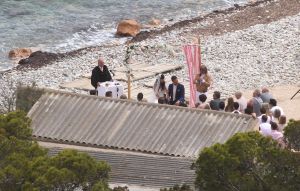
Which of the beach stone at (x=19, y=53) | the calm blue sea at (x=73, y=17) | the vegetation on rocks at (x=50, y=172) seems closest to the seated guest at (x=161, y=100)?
the vegetation on rocks at (x=50, y=172)

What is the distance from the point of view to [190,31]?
34.6 metres

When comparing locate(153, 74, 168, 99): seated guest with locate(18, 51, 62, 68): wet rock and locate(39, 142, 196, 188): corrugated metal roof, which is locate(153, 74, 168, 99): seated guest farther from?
locate(18, 51, 62, 68): wet rock

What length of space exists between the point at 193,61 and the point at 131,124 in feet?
18.1

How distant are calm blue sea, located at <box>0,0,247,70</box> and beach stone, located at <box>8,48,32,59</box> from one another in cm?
24

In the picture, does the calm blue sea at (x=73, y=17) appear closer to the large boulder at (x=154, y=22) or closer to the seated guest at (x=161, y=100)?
the large boulder at (x=154, y=22)

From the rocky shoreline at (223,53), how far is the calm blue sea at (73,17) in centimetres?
218

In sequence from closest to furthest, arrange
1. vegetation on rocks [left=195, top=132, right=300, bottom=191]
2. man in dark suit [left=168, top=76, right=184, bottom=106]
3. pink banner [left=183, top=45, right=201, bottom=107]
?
vegetation on rocks [left=195, top=132, right=300, bottom=191], man in dark suit [left=168, top=76, right=184, bottom=106], pink banner [left=183, top=45, right=201, bottom=107]

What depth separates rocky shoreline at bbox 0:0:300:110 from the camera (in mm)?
25547

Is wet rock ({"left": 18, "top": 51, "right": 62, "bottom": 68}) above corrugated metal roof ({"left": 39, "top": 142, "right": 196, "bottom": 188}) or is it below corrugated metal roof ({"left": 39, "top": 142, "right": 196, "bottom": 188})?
above

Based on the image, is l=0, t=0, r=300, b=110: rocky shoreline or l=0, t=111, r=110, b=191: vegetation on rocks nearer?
l=0, t=111, r=110, b=191: vegetation on rocks

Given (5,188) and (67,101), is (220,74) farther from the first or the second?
(5,188)

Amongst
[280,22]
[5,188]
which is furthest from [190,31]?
[5,188]

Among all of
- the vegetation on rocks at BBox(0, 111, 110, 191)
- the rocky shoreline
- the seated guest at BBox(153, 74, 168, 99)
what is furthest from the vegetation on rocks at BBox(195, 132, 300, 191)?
the rocky shoreline

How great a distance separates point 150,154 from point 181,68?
12111 mm
